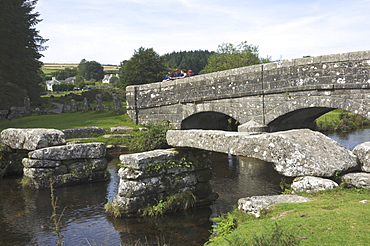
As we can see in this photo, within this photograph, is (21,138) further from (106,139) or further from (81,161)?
(106,139)

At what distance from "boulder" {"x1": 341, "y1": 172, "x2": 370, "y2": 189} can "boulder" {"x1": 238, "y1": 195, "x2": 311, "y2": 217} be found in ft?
3.87

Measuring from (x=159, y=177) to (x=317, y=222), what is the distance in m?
5.39

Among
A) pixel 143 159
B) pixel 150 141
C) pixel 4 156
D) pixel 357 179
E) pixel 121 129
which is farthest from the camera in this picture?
pixel 121 129

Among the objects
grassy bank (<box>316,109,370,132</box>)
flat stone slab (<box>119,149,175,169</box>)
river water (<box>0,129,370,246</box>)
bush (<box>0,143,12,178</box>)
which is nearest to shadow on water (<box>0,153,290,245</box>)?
river water (<box>0,129,370,246</box>)

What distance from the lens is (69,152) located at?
46.3ft

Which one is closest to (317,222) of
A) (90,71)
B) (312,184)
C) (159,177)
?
(312,184)

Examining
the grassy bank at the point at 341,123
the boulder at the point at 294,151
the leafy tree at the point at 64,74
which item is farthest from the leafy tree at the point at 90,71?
the boulder at the point at 294,151

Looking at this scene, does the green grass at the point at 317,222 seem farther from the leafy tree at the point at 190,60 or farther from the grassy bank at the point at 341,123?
the leafy tree at the point at 190,60

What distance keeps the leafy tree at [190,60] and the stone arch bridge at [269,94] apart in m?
73.7

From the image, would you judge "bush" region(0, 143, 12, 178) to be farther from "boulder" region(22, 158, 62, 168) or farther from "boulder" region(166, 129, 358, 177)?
"boulder" region(166, 129, 358, 177)

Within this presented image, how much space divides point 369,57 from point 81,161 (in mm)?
12408

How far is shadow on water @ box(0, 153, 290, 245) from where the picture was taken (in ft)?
27.9

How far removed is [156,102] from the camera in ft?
81.4

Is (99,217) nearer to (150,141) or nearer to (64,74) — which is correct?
(150,141)
